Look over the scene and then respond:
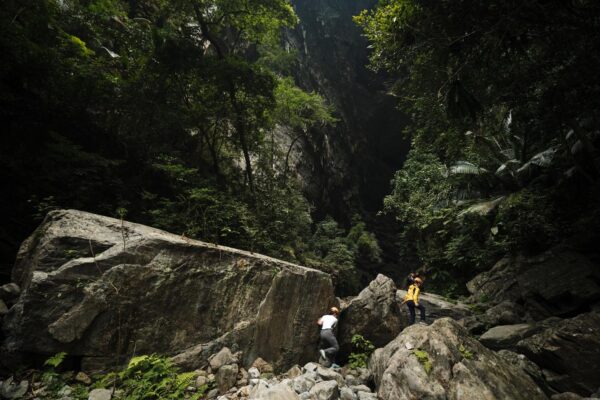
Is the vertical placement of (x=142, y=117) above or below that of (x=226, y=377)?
above

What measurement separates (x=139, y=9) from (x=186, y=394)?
57.6 feet

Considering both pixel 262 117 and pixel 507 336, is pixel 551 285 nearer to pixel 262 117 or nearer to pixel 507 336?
pixel 507 336

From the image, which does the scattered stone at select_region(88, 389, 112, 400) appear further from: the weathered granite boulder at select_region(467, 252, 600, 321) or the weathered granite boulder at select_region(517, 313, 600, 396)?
the weathered granite boulder at select_region(467, 252, 600, 321)

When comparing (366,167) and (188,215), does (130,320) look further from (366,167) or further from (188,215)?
(366,167)

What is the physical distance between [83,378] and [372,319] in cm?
640

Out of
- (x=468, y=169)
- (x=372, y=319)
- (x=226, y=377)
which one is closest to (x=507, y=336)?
(x=372, y=319)

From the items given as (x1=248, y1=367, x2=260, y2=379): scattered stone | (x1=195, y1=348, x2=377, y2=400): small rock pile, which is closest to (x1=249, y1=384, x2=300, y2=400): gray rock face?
(x1=195, y1=348, x2=377, y2=400): small rock pile

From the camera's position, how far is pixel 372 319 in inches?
323

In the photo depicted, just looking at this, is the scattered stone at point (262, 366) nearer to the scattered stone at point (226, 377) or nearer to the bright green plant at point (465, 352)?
the scattered stone at point (226, 377)

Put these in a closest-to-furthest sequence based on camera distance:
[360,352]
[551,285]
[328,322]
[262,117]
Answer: [328,322] < [360,352] < [551,285] < [262,117]

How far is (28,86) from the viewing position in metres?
7.45

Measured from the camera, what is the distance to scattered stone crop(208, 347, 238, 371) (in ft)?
17.6

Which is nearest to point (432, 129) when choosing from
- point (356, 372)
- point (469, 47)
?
point (469, 47)

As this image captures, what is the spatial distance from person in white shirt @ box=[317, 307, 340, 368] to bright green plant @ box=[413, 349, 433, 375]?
2369 mm
